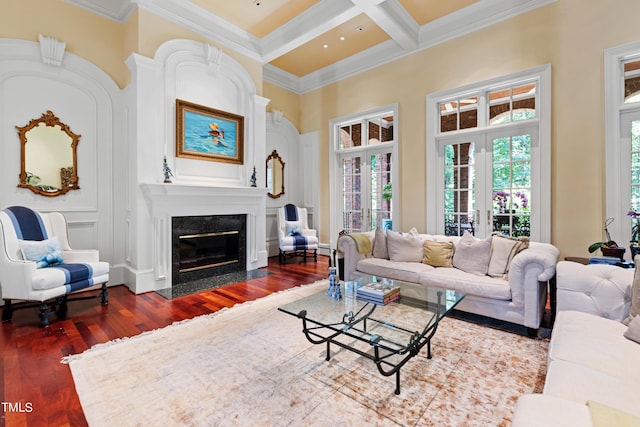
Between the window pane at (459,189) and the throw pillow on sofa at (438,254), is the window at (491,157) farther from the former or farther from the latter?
the throw pillow on sofa at (438,254)

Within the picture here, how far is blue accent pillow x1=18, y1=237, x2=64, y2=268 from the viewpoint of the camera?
9.75 feet

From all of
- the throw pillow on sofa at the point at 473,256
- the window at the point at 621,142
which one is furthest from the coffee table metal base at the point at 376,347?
the window at the point at 621,142

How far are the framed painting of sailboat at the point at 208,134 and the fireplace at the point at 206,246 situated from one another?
0.94 metres

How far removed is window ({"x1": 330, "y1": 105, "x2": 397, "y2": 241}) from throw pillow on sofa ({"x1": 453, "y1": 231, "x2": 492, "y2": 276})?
6.54ft

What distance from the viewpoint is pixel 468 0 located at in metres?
4.00

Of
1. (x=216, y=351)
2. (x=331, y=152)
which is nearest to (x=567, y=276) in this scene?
(x=216, y=351)

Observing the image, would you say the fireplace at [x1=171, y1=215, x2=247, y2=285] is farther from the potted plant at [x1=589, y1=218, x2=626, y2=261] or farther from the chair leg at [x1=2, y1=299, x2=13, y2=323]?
the potted plant at [x1=589, y1=218, x2=626, y2=261]

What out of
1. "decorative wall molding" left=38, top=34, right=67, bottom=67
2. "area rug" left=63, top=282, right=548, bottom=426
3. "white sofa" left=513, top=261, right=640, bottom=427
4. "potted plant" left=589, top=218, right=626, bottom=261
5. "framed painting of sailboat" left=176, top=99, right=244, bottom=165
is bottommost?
"area rug" left=63, top=282, right=548, bottom=426

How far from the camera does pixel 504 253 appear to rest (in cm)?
297

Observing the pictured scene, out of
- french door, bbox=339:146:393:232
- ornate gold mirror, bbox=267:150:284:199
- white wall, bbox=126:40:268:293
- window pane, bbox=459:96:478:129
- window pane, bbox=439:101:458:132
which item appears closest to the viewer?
white wall, bbox=126:40:268:293

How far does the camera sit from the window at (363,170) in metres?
5.39

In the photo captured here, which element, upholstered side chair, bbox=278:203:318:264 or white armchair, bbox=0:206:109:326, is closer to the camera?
white armchair, bbox=0:206:109:326

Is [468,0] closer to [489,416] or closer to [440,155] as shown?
[440,155]

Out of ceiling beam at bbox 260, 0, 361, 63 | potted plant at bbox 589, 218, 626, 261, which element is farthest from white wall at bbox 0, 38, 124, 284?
potted plant at bbox 589, 218, 626, 261
